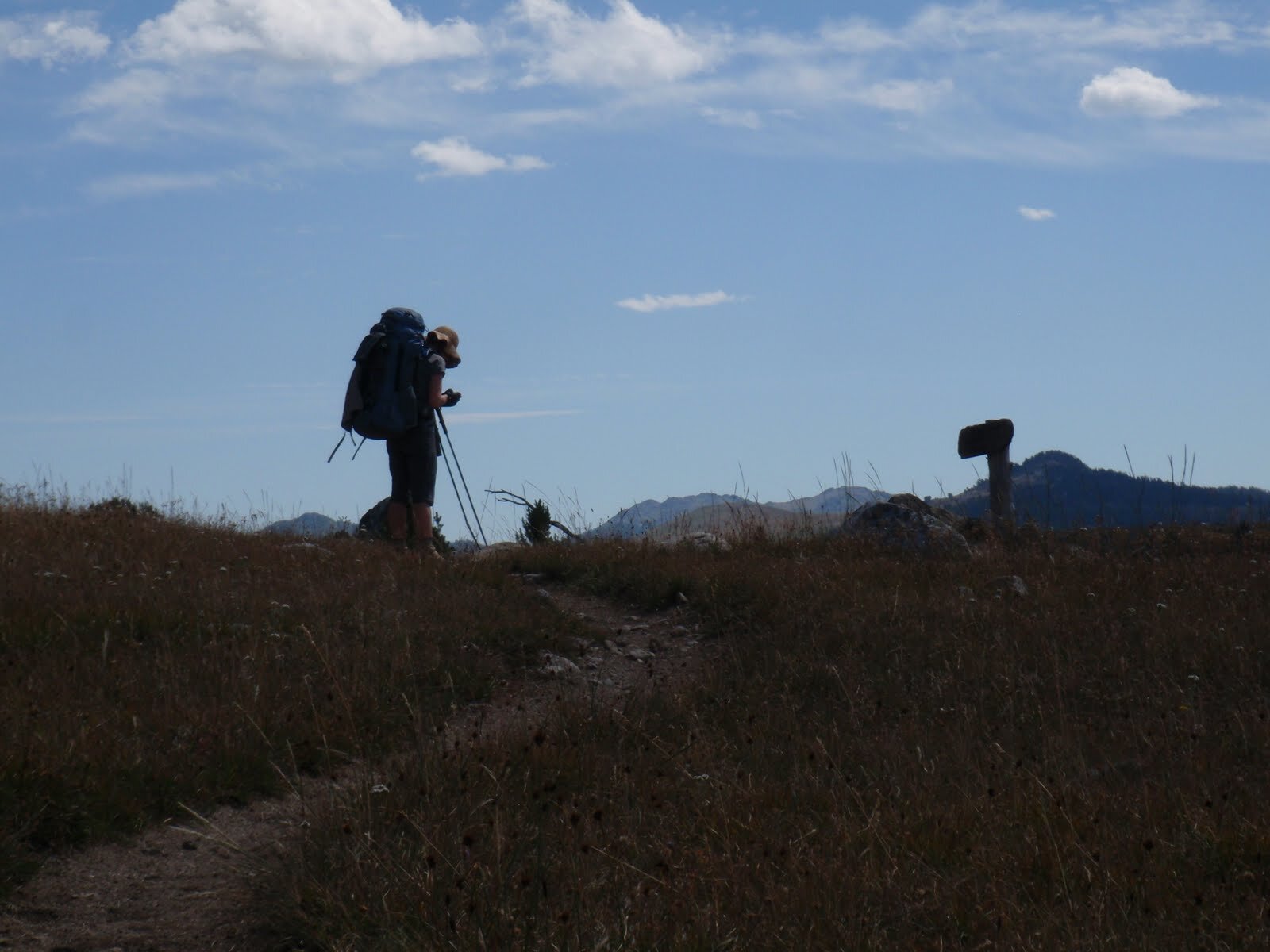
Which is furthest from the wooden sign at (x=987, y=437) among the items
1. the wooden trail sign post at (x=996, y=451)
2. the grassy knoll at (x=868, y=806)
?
the grassy knoll at (x=868, y=806)

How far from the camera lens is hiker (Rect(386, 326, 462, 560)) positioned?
36.6 feet

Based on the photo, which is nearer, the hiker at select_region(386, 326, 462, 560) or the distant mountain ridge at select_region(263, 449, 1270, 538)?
the hiker at select_region(386, 326, 462, 560)

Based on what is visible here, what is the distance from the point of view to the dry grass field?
3611 mm

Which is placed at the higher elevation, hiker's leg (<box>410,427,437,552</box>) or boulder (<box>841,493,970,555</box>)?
hiker's leg (<box>410,427,437,552</box>)

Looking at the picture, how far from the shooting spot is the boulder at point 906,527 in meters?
11.2

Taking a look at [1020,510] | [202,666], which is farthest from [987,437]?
[202,666]

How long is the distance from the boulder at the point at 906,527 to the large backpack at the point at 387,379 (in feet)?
15.3

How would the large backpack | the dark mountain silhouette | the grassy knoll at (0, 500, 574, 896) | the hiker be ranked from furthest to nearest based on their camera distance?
the dark mountain silhouette → the hiker → the large backpack → the grassy knoll at (0, 500, 574, 896)

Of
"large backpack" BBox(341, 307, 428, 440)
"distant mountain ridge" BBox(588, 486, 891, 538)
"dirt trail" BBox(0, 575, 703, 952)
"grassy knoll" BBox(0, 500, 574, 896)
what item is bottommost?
"dirt trail" BBox(0, 575, 703, 952)

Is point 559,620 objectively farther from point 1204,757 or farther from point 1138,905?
point 1138,905

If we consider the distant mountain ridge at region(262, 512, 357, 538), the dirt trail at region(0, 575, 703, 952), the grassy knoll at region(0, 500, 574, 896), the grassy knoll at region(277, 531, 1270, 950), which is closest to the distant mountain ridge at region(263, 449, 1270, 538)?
the distant mountain ridge at region(262, 512, 357, 538)

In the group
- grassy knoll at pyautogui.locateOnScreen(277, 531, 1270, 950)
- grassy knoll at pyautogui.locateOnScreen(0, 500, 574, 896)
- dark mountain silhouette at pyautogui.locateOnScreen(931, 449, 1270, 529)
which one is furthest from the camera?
dark mountain silhouette at pyautogui.locateOnScreen(931, 449, 1270, 529)

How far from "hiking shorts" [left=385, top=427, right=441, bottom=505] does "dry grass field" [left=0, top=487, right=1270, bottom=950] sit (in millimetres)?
1820

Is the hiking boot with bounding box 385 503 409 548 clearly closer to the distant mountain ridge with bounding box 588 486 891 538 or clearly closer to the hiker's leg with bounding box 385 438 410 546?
the hiker's leg with bounding box 385 438 410 546
